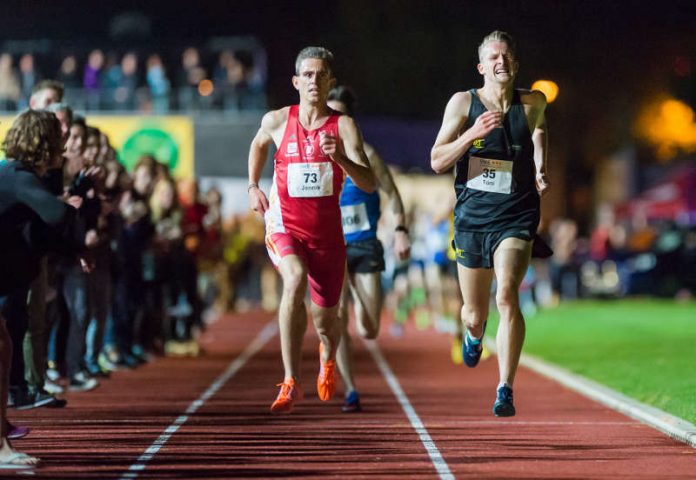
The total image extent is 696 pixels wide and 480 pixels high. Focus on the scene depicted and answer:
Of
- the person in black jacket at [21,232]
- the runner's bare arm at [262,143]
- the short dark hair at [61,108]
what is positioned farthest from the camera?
the short dark hair at [61,108]

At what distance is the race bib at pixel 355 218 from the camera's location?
1171cm

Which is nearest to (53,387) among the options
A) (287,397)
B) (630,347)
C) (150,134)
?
(287,397)

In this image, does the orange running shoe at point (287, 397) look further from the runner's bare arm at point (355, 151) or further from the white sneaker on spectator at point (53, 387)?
the white sneaker on spectator at point (53, 387)

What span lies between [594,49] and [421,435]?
1779 inches

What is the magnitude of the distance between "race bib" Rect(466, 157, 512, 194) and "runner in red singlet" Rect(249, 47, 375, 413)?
0.68 meters

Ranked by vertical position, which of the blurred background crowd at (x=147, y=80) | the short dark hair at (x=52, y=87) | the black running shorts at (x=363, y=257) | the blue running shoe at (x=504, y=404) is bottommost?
the blue running shoe at (x=504, y=404)

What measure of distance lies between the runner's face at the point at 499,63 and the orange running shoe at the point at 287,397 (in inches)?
89.3

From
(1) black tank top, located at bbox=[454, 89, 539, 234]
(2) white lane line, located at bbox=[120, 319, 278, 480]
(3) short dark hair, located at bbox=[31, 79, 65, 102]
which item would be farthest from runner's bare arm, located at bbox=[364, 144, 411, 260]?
(3) short dark hair, located at bbox=[31, 79, 65, 102]

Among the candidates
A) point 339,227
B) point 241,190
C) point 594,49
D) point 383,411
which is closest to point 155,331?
point 383,411

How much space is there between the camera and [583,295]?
40156 mm

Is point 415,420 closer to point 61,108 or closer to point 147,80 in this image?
point 61,108

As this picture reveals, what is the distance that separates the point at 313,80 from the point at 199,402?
363 cm

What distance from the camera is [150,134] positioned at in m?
38.5

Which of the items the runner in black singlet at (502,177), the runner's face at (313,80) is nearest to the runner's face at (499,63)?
the runner in black singlet at (502,177)
